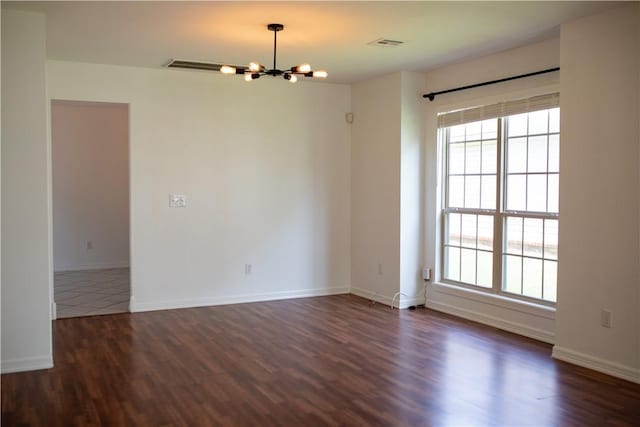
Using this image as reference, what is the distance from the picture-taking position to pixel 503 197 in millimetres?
5766

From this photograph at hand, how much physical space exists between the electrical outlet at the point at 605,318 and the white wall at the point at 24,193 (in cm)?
416

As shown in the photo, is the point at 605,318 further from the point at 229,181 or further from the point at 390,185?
the point at 229,181

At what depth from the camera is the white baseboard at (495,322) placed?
5270 mm

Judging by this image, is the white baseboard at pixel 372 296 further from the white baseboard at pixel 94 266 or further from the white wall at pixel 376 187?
the white baseboard at pixel 94 266

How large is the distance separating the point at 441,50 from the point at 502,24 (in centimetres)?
94

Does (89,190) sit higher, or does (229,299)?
(89,190)

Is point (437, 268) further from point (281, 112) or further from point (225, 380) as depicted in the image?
point (225, 380)

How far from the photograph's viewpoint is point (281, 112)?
7.16 metres

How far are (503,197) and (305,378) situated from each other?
9.08 ft

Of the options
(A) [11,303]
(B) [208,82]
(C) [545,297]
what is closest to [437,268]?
(C) [545,297]

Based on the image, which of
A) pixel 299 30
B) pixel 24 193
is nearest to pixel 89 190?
pixel 24 193

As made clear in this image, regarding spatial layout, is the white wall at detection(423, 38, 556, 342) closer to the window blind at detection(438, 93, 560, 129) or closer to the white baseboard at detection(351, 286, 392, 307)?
the window blind at detection(438, 93, 560, 129)

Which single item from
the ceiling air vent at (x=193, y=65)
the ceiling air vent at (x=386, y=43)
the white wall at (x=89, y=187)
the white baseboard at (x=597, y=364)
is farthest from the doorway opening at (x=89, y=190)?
the white baseboard at (x=597, y=364)

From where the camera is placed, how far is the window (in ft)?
17.4
